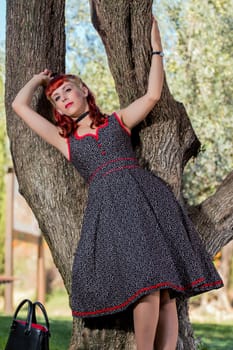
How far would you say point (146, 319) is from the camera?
3.45 meters

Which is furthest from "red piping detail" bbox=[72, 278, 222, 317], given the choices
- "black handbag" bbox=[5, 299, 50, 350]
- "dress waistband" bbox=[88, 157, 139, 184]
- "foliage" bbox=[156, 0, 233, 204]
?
"foliage" bbox=[156, 0, 233, 204]

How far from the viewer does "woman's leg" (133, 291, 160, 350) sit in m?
3.44

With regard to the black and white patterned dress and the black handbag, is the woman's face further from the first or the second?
the black handbag

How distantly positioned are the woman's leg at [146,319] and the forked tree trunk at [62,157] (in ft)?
0.91

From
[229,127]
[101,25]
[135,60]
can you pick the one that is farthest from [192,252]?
[229,127]

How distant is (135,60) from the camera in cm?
395

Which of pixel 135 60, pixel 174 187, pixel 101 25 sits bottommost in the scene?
pixel 174 187

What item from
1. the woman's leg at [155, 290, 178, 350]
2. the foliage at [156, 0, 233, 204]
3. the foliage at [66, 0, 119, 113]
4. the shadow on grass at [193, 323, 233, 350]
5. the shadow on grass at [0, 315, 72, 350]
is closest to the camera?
the woman's leg at [155, 290, 178, 350]

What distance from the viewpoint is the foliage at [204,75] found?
29.3 feet

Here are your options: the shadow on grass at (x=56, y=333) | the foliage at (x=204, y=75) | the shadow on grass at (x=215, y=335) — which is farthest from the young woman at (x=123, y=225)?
the foliage at (x=204, y=75)

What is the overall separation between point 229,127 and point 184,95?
2.35ft

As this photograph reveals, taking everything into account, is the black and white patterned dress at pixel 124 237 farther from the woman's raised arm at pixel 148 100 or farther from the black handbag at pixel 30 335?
the black handbag at pixel 30 335

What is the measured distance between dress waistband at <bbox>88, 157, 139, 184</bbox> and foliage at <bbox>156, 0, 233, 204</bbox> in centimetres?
526

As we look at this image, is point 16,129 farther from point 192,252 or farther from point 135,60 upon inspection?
point 192,252
